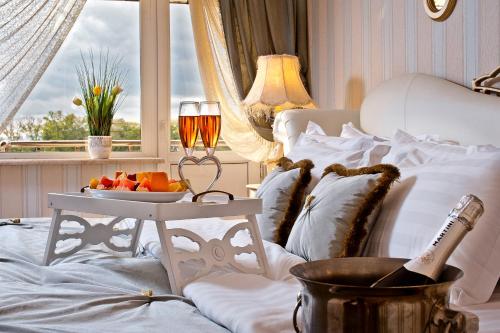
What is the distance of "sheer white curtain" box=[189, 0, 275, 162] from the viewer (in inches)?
176

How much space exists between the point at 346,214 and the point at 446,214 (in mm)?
311

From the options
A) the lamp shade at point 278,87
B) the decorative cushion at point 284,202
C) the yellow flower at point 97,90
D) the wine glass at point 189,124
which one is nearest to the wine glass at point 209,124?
the wine glass at point 189,124

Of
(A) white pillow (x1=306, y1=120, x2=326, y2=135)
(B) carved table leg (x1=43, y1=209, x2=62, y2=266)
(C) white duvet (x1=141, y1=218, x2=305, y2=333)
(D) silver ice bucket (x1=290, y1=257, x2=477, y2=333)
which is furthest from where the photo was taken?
(A) white pillow (x1=306, y1=120, x2=326, y2=135)

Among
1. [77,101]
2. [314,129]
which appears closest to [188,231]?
[314,129]

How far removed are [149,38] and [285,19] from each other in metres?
0.90

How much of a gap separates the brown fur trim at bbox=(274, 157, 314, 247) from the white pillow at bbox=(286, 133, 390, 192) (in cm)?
5

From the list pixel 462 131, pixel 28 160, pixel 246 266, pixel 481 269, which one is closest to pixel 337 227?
pixel 246 266

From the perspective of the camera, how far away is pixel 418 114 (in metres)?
2.80

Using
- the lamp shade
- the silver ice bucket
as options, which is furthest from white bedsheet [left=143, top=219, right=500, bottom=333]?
the lamp shade

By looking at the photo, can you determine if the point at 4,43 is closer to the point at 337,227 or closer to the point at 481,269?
the point at 337,227

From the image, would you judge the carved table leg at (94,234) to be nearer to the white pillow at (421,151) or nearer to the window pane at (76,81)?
the white pillow at (421,151)

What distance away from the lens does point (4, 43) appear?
4113 millimetres

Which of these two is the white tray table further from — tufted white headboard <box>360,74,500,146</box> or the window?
the window

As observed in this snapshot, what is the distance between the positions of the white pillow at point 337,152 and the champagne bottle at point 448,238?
1.53m
